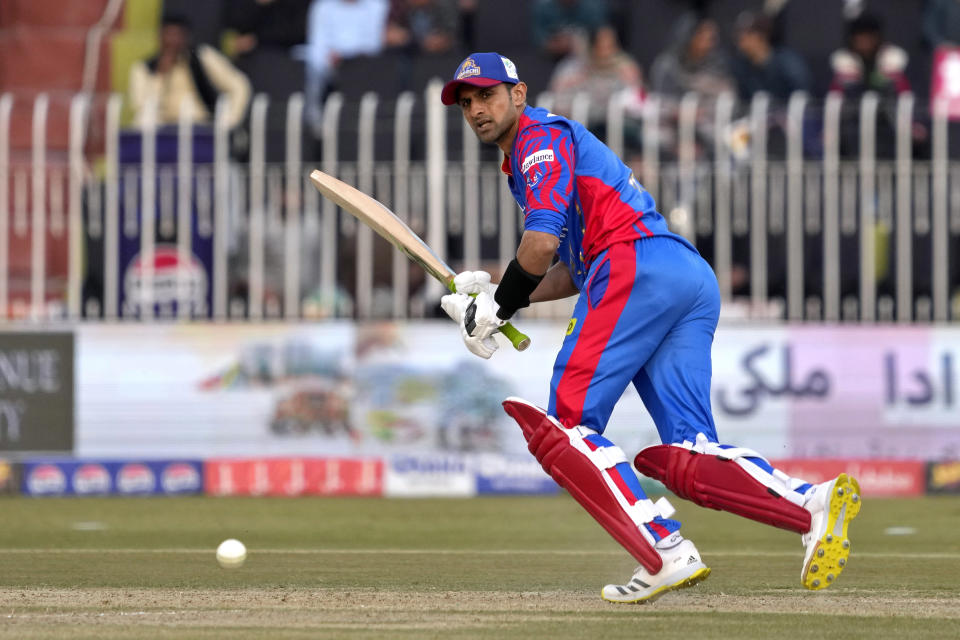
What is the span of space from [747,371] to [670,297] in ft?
22.9

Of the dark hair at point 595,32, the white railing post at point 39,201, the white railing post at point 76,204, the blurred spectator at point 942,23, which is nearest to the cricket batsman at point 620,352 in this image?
the white railing post at point 76,204

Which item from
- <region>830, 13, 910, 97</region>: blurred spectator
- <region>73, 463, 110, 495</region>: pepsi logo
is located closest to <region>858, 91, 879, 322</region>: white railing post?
<region>830, 13, 910, 97</region>: blurred spectator

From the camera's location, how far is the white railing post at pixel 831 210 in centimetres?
1315

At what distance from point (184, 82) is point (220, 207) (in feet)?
4.32

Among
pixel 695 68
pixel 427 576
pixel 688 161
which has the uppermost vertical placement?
pixel 695 68

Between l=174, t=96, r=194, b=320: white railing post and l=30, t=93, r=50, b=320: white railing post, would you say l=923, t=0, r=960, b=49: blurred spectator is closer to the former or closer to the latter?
l=174, t=96, r=194, b=320: white railing post

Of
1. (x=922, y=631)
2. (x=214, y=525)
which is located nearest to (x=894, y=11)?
(x=214, y=525)

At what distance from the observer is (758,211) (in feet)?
43.6

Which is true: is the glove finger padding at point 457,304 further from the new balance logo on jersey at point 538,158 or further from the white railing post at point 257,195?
the white railing post at point 257,195

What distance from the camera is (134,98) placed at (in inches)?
556

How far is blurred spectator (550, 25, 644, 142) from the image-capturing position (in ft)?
43.8

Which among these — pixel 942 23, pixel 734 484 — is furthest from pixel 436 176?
pixel 734 484

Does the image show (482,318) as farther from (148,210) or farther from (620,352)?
(148,210)

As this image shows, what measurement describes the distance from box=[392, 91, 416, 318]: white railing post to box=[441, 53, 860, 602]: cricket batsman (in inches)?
268
